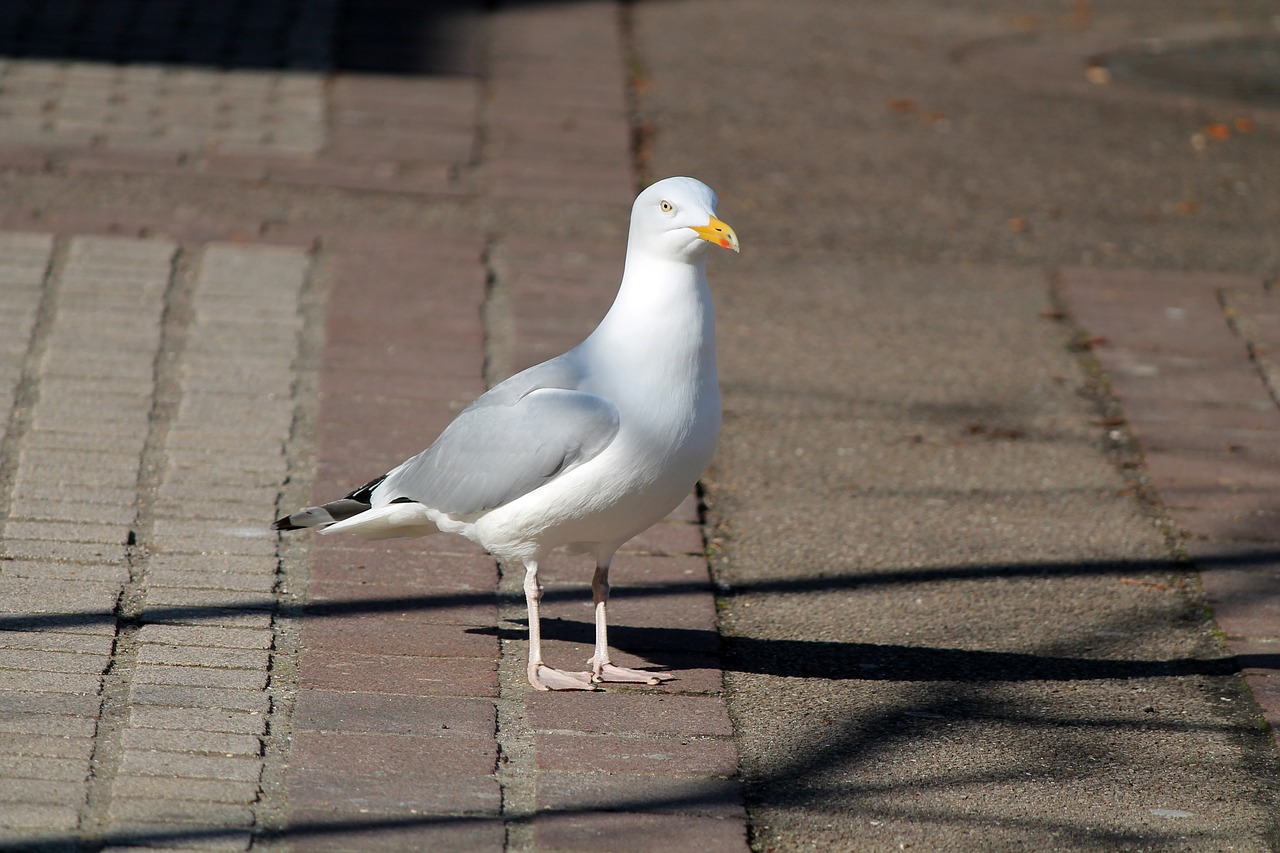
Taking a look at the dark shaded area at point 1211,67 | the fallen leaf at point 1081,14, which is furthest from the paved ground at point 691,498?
the fallen leaf at point 1081,14

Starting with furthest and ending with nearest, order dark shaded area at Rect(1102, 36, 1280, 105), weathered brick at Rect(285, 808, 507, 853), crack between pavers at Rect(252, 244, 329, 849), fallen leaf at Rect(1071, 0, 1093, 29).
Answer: fallen leaf at Rect(1071, 0, 1093, 29) < dark shaded area at Rect(1102, 36, 1280, 105) < crack between pavers at Rect(252, 244, 329, 849) < weathered brick at Rect(285, 808, 507, 853)

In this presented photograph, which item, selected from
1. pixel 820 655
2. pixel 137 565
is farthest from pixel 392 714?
pixel 820 655

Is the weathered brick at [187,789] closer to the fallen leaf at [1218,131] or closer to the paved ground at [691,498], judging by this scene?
the paved ground at [691,498]

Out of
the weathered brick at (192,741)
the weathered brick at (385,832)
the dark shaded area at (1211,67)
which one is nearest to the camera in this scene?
the weathered brick at (385,832)

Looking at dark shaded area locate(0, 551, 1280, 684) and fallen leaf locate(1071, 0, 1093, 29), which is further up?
dark shaded area locate(0, 551, 1280, 684)

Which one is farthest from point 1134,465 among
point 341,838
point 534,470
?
point 341,838

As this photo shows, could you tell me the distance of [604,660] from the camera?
3.45 metres

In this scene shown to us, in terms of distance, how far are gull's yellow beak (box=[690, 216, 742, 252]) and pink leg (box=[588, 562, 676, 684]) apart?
0.77 m

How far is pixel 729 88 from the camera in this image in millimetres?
8250

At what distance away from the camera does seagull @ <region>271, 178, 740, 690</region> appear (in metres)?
3.23

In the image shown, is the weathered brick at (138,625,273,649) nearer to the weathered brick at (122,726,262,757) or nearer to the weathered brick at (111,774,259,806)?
the weathered brick at (122,726,262,757)

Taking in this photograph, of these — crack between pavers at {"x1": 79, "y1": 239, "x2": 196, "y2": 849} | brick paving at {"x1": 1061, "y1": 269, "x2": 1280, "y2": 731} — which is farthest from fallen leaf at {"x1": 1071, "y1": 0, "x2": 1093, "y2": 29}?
crack between pavers at {"x1": 79, "y1": 239, "x2": 196, "y2": 849}

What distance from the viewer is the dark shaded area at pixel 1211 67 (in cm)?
858

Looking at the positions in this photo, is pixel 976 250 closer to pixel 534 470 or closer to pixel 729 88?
pixel 729 88
